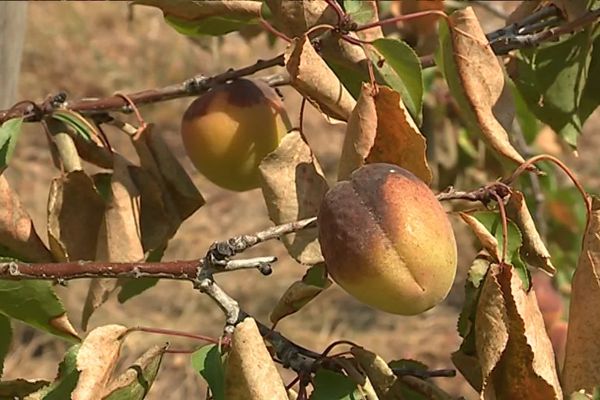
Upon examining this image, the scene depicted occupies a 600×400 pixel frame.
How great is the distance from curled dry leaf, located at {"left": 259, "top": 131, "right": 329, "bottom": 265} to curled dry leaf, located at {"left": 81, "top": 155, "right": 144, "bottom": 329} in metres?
0.16

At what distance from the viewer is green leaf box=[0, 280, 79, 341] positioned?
801mm

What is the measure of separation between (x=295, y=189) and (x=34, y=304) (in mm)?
212

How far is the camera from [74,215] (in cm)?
93

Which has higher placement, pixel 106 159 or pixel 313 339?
pixel 106 159

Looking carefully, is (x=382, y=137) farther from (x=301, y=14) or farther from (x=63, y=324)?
(x=63, y=324)

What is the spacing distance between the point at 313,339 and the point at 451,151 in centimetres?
153

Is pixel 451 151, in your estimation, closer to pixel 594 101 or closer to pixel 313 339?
pixel 594 101

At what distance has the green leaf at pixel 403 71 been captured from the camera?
85 cm

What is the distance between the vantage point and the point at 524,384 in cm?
71

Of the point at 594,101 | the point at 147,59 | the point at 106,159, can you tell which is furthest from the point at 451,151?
the point at 147,59

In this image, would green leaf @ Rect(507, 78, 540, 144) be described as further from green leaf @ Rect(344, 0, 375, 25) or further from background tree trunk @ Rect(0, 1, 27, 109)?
background tree trunk @ Rect(0, 1, 27, 109)

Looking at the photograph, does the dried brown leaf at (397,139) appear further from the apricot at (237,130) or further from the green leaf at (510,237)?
the apricot at (237,130)

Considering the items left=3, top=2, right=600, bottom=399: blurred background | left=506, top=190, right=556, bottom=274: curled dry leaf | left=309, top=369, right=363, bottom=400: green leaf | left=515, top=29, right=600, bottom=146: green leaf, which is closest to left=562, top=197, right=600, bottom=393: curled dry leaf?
left=506, top=190, right=556, bottom=274: curled dry leaf

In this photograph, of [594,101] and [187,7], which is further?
[594,101]
